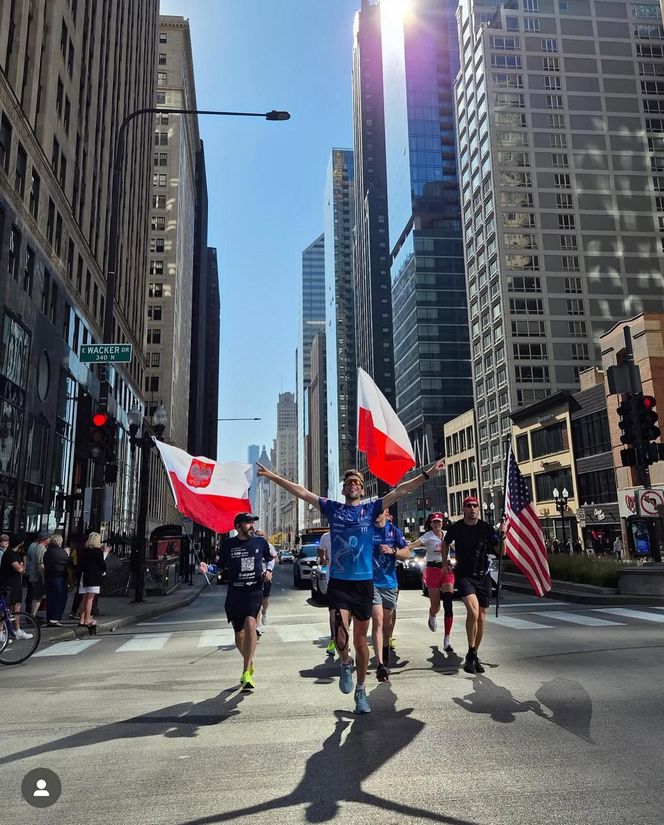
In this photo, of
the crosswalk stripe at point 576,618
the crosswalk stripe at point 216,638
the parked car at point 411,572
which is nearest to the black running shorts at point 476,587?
the crosswalk stripe at point 576,618

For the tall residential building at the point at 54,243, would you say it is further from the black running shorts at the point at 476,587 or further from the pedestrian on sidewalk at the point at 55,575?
the black running shorts at the point at 476,587

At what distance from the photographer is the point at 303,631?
13016 millimetres

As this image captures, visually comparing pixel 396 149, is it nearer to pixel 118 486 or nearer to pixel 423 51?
pixel 423 51

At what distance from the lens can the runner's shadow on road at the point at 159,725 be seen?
17.8 feet

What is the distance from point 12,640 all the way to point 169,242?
85759 millimetres

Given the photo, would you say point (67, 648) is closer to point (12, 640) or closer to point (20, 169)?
point (12, 640)

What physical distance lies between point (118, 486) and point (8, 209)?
28.6m

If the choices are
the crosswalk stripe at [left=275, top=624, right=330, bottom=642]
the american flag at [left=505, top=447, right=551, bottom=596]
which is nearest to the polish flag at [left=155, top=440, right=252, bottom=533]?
the crosswalk stripe at [left=275, top=624, right=330, bottom=642]

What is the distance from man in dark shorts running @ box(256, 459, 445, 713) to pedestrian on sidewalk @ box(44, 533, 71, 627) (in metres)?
8.89

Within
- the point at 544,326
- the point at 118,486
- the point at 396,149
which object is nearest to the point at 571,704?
the point at 118,486

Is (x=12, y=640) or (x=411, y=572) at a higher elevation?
(x=411, y=572)

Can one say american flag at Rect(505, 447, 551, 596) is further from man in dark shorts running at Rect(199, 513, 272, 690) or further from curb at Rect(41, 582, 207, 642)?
curb at Rect(41, 582, 207, 642)

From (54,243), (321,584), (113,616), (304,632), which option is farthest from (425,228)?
(304,632)

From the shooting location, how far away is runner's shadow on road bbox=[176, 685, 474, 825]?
12.6ft
